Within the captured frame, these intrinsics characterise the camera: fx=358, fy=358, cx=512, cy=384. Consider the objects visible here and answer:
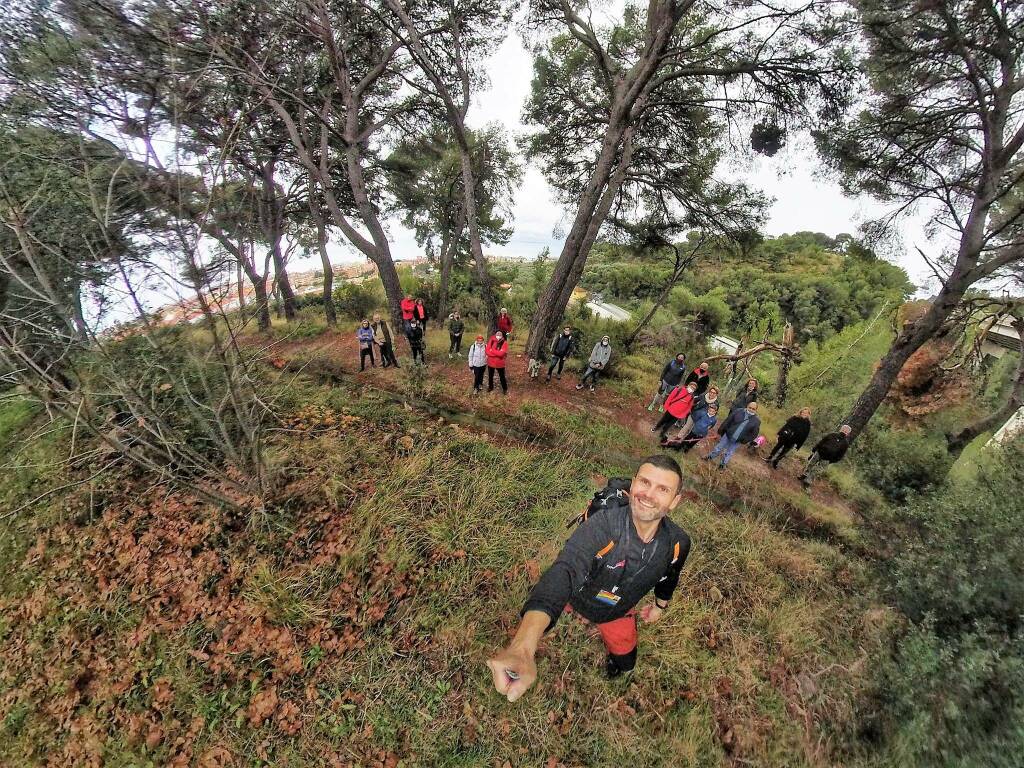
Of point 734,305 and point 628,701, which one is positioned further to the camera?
point 734,305

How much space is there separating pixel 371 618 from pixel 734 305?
1046 inches

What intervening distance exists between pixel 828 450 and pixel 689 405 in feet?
8.49

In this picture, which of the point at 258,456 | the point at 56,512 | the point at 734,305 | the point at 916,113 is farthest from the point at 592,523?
the point at 734,305

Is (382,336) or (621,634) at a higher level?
(382,336)

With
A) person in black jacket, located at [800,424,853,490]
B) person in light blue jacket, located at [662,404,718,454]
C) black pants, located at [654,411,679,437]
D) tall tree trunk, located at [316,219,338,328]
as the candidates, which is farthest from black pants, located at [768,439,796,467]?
tall tree trunk, located at [316,219,338,328]

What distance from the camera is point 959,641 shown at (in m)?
2.84

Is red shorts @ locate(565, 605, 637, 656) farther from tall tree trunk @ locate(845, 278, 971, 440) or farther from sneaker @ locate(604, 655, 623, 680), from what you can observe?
tall tree trunk @ locate(845, 278, 971, 440)

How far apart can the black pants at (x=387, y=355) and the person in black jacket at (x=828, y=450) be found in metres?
8.53

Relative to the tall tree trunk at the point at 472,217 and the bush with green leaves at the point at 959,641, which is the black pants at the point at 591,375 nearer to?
the tall tree trunk at the point at 472,217

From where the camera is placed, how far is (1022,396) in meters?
6.42

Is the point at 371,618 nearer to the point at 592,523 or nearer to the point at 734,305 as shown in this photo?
the point at 592,523

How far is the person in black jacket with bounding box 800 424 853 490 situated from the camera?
6395 millimetres

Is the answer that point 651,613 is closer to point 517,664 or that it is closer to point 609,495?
point 609,495

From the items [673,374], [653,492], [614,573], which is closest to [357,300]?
[673,374]
